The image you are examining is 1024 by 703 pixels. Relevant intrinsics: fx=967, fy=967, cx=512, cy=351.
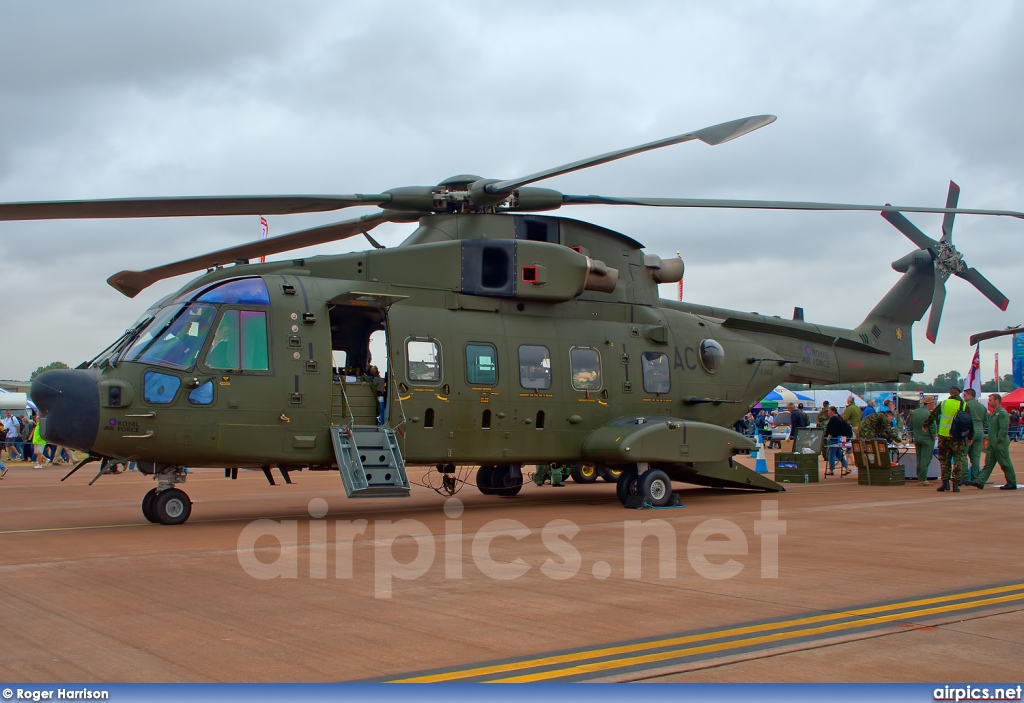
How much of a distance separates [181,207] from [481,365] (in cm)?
471

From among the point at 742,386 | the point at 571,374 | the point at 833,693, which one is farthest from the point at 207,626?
the point at 742,386

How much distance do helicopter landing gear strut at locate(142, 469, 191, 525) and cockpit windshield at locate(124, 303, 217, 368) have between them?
1.54 metres

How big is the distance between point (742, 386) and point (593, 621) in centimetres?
1141

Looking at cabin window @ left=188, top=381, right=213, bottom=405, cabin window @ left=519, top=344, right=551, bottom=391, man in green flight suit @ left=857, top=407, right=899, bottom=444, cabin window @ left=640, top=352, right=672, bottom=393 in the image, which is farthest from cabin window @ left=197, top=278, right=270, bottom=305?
man in green flight suit @ left=857, top=407, right=899, bottom=444

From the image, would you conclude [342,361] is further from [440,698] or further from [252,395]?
[440,698]

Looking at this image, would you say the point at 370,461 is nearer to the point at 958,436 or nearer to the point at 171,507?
the point at 171,507

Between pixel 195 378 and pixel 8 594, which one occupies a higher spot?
pixel 195 378

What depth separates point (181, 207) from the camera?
11773mm

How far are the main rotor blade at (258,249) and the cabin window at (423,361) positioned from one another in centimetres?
225

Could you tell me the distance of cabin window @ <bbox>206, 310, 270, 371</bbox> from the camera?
12.2m

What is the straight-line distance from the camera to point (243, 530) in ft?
38.3

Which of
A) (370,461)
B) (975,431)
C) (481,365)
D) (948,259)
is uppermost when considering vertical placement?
(948,259)

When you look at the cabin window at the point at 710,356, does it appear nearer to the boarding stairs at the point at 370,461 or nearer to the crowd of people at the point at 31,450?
the boarding stairs at the point at 370,461

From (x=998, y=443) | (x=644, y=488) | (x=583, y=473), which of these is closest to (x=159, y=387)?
(x=644, y=488)
